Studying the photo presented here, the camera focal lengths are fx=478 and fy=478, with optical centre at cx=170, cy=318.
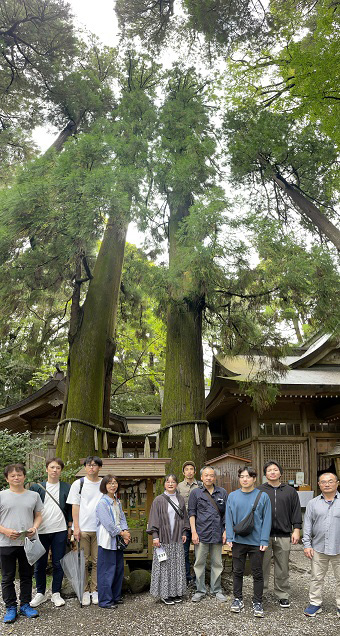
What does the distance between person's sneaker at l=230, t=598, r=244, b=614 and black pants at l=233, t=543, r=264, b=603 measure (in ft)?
0.16

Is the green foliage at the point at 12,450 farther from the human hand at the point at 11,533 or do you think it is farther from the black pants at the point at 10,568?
the human hand at the point at 11,533

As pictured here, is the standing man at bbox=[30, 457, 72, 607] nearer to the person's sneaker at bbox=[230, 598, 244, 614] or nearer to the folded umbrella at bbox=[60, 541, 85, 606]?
the folded umbrella at bbox=[60, 541, 85, 606]

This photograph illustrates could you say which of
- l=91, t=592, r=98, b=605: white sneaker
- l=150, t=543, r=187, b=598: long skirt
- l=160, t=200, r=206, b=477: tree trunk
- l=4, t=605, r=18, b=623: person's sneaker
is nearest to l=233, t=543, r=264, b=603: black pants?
l=150, t=543, r=187, b=598: long skirt

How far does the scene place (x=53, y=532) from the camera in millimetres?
4594

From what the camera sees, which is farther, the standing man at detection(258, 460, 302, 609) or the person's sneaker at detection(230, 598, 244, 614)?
the standing man at detection(258, 460, 302, 609)

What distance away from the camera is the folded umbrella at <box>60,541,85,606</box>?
4.44m

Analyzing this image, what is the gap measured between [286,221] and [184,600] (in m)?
7.16

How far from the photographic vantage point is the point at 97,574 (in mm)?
4574

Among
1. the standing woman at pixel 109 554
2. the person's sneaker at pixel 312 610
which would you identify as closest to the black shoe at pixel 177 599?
the standing woman at pixel 109 554

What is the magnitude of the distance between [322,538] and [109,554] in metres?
1.99

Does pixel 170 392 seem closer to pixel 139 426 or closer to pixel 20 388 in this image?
pixel 139 426

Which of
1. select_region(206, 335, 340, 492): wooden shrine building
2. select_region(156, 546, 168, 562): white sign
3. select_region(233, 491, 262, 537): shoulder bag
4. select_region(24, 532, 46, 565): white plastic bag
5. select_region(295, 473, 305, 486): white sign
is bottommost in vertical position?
select_region(156, 546, 168, 562): white sign

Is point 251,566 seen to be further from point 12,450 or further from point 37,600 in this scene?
point 12,450

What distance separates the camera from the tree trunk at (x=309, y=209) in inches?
291
